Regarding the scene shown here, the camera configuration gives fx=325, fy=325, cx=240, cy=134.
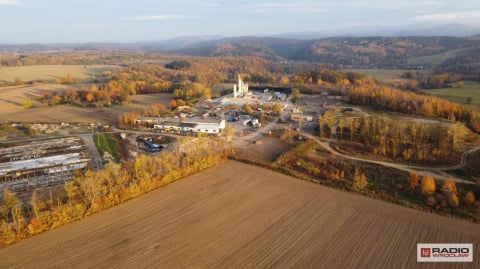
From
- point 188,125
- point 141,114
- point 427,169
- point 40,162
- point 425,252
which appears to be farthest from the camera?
point 141,114

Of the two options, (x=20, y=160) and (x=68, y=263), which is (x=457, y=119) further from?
(x=20, y=160)

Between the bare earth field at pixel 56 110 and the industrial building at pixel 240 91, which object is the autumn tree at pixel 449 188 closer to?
the bare earth field at pixel 56 110

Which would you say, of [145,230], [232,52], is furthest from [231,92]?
[232,52]

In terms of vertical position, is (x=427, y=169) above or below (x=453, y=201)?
below

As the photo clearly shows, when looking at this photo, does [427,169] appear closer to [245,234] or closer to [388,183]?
[388,183]

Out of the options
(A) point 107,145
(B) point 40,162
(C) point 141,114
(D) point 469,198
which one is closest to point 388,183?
(D) point 469,198

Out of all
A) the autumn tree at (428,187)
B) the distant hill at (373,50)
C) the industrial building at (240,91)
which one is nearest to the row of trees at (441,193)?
the autumn tree at (428,187)

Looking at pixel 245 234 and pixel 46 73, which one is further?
pixel 46 73

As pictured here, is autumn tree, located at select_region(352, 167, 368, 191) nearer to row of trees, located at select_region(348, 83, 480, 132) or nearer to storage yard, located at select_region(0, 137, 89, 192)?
storage yard, located at select_region(0, 137, 89, 192)
